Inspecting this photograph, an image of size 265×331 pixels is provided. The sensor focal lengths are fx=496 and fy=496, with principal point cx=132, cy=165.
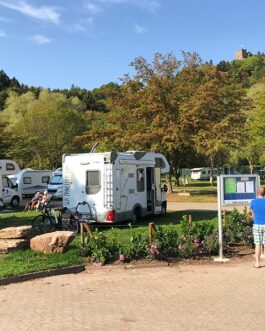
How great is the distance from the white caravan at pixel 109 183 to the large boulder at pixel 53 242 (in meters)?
4.83

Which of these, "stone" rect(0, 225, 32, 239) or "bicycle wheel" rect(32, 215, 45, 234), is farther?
"bicycle wheel" rect(32, 215, 45, 234)

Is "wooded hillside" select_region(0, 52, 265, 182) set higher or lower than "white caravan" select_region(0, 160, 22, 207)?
higher

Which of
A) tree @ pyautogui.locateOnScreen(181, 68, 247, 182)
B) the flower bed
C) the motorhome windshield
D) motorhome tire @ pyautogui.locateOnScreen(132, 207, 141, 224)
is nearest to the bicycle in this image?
motorhome tire @ pyautogui.locateOnScreen(132, 207, 141, 224)

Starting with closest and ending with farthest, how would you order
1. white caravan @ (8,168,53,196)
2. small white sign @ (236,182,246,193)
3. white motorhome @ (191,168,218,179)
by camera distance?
small white sign @ (236,182,246,193), white caravan @ (8,168,53,196), white motorhome @ (191,168,218,179)

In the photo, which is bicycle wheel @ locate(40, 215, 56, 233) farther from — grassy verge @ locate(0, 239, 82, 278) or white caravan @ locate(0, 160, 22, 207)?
white caravan @ locate(0, 160, 22, 207)

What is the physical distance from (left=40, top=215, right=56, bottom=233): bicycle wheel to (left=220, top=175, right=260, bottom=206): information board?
624cm

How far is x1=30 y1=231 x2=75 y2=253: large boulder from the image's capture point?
1112 cm

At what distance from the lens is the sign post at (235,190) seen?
1107 centimetres

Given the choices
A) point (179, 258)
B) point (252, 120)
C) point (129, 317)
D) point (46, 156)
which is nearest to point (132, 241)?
point (179, 258)

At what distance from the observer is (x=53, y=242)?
36.7 ft

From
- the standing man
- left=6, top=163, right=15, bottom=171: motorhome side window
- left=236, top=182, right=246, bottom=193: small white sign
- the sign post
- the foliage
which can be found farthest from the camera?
left=6, top=163, right=15, bottom=171: motorhome side window

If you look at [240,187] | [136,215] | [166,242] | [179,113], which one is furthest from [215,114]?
[166,242]

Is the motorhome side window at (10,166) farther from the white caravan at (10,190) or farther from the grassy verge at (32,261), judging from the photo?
the grassy verge at (32,261)

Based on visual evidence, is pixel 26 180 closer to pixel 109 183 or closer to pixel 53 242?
pixel 109 183
